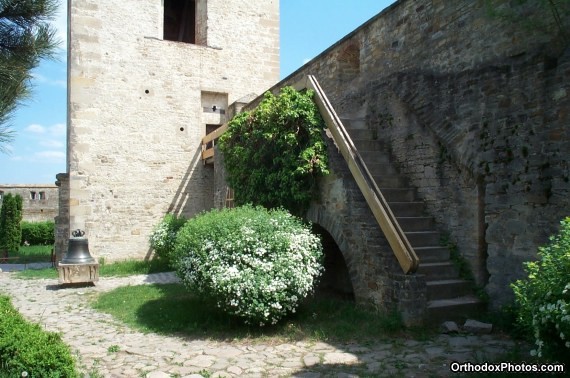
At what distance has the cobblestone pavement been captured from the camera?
4.18m

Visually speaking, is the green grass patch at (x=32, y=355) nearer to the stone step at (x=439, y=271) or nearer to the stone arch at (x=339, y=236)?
the stone arch at (x=339, y=236)

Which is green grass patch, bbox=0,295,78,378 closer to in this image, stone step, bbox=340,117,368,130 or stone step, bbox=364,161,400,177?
stone step, bbox=364,161,400,177

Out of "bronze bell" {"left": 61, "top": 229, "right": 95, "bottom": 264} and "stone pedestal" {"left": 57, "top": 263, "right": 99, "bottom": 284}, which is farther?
"bronze bell" {"left": 61, "top": 229, "right": 95, "bottom": 264}

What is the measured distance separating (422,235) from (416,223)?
0.78 feet

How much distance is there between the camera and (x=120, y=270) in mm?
11672

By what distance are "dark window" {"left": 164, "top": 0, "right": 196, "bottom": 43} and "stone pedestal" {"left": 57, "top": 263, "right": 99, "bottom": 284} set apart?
1082cm

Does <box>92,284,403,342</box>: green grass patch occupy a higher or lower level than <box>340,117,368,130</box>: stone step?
lower

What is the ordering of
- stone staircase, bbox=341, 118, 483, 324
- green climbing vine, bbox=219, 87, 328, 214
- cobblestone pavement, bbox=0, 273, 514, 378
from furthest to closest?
1. green climbing vine, bbox=219, 87, 328, 214
2. stone staircase, bbox=341, 118, 483, 324
3. cobblestone pavement, bbox=0, 273, 514, 378

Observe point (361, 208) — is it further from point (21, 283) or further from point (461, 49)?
point (21, 283)

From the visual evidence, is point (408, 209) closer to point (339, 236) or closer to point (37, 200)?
point (339, 236)

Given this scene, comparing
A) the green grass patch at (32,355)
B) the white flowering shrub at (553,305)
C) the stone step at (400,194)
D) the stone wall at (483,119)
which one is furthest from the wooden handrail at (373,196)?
the green grass patch at (32,355)

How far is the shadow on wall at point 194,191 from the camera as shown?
45.2ft

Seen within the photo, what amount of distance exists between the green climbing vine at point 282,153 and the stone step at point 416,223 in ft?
4.57

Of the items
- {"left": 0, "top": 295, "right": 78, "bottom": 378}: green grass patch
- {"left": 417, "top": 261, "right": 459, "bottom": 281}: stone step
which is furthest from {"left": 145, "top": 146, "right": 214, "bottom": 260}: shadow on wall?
{"left": 0, "top": 295, "right": 78, "bottom": 378}: green grass patch
